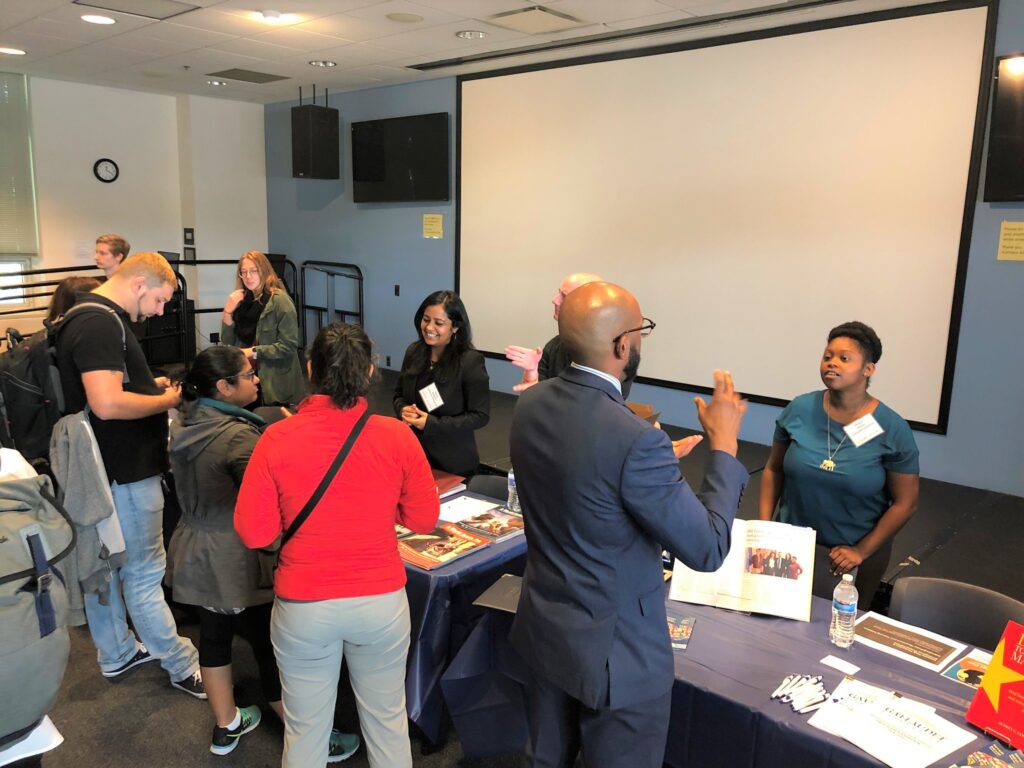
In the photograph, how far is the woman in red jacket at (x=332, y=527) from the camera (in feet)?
5.60

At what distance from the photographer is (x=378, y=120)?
7.04m

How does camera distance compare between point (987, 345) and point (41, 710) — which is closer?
point (41, 710)

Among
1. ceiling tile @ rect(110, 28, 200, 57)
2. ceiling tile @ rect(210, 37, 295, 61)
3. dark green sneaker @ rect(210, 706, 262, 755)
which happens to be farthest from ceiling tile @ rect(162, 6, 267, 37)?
dark green sneaker @ rect(210, 706, 262, 755)

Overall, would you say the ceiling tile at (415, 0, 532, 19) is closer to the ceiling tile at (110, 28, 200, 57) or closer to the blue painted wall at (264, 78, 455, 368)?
the blue painted wall at (264, 78, 455, 368)

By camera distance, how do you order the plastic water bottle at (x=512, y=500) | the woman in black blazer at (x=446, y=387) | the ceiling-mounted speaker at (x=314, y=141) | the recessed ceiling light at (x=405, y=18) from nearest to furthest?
the plastic water bottle at (x=512, y=500), the woman in black blazer at (x=446, y=387), the recessed ceiling light at (x=405, y=18), the ceiling-mounted speaker at (x=314, y=141)

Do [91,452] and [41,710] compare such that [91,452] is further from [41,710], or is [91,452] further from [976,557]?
[976,557]

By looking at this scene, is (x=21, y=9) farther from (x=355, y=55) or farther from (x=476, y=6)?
(x=476, y=6)

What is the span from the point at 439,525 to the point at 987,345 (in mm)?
3277

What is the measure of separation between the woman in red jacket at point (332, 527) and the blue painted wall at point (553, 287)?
3.57 m

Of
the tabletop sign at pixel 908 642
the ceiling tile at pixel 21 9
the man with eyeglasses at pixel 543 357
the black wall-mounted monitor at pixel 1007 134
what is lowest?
the tabletop sign at pixel 908 642

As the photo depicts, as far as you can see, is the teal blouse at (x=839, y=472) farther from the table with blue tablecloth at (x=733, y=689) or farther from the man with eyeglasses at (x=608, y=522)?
the man with eyeglasses at (x=608, y=522)

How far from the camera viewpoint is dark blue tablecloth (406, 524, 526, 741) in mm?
2170

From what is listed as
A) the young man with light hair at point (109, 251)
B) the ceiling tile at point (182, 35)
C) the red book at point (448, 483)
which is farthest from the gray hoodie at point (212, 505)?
the ceiling tile at point (182, 35)

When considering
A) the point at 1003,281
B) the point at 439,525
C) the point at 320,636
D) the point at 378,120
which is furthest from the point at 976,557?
the point at 378,120
